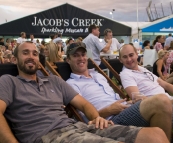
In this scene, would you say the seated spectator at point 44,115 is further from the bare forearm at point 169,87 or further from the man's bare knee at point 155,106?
the bare forearm at point 169,87

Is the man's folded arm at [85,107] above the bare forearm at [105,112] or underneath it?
above

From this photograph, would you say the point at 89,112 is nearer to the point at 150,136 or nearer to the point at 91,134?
the point at 91,134

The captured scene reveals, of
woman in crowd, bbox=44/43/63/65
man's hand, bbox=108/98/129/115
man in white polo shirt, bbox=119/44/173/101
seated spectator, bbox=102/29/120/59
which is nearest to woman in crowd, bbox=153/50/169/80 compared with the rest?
seated spectator, bbox=102/29/120/59

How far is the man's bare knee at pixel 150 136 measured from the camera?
1.83 meters

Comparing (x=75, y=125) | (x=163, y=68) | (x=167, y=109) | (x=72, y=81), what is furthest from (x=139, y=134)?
(x=163, y=68)

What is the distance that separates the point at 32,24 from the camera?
634 inches

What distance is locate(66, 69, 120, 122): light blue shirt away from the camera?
2918 mm

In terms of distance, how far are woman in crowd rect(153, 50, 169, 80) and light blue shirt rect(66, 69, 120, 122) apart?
3410 mm

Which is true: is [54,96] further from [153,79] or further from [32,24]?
[32,24]

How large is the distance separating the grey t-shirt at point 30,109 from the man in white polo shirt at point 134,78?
0.96m

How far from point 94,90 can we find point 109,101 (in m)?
0.21

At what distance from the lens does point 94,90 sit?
9.84 feet

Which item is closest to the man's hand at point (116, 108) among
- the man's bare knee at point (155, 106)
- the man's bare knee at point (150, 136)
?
the man's bare knee at point (155, 106)

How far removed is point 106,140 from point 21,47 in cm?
133
